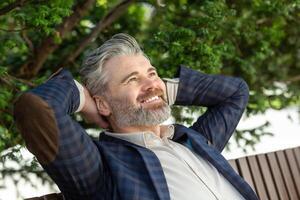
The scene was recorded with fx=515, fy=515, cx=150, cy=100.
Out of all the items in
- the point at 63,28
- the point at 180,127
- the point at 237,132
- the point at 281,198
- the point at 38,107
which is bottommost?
the point at 237,132

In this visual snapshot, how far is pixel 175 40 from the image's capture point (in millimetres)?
4031

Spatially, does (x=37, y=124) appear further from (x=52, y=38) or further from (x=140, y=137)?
(x=52, y=38)

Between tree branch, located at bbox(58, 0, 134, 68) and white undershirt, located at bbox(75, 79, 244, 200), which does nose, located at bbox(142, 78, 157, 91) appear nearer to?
white undershirt, located at bbox(75, 79, 244, 200)

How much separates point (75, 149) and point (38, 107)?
0.26 m

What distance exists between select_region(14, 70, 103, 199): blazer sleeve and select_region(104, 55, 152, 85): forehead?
386 mm

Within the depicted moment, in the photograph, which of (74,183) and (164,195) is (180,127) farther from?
(74,183)

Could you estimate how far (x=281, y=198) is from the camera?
4.02 metres

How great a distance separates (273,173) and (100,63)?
187 centimetres

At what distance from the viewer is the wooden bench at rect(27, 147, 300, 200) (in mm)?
3889

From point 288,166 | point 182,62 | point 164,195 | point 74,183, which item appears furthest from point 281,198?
point 74,183

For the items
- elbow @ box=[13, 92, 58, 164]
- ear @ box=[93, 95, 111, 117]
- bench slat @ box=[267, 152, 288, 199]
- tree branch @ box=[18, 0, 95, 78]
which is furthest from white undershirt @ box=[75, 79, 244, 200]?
tree branch @ box=[18, 0, 95, 78]

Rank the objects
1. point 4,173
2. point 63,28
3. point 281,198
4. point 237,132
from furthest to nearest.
A: point 237,132 < point 4,173 < point 63,28 < point 281,198

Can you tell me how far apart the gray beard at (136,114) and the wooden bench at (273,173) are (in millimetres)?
1234

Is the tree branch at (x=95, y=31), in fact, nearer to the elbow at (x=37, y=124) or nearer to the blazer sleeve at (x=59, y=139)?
the blazer sleeve at (x=59, y=139)
